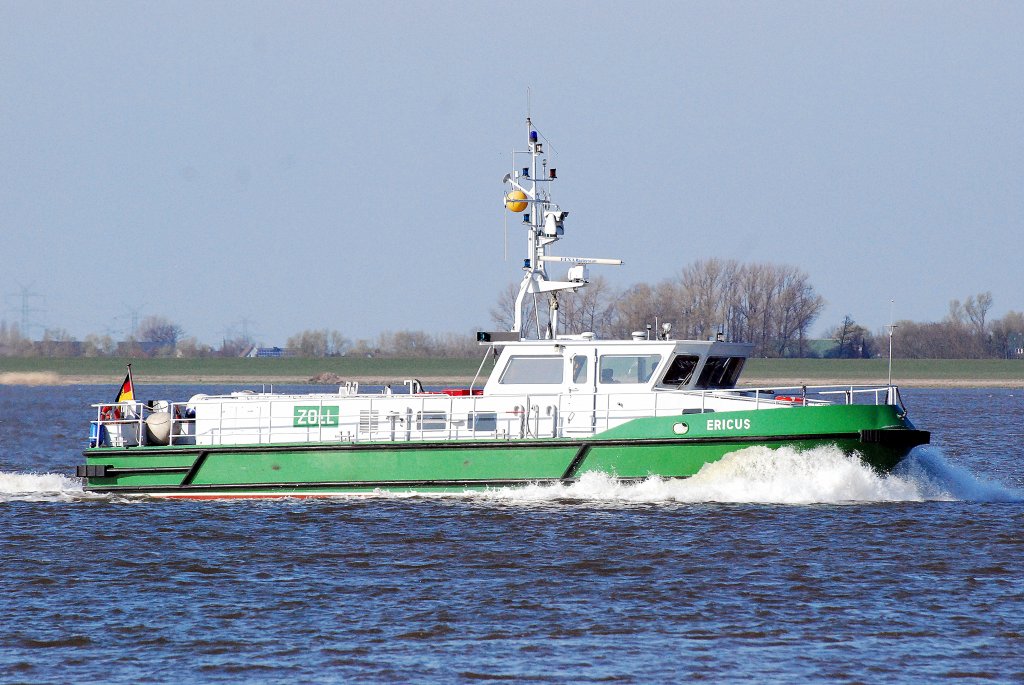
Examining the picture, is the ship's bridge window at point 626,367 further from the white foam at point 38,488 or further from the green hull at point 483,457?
the white foam at point 38,488

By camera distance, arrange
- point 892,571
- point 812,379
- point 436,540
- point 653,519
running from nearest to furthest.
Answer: point 892,571, point 436,540, point 653,519, point 812,379

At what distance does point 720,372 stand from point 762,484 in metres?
2.15

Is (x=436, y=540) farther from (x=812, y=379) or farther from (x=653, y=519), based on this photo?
(x=812, y=379)

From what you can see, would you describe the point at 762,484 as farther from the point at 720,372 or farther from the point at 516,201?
the point at 516,201

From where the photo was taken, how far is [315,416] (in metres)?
19.5

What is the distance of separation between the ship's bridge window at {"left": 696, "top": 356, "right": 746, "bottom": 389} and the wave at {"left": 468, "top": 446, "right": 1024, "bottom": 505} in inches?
67.4

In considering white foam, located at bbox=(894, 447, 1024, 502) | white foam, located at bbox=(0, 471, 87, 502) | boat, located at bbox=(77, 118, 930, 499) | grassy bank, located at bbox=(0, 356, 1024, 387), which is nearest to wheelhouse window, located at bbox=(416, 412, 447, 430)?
boat, located at bbox=(77, 118, 930, 499)

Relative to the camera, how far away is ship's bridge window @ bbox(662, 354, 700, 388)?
1891 centimetres

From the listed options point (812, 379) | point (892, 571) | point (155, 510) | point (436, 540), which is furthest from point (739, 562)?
point (812, 379)

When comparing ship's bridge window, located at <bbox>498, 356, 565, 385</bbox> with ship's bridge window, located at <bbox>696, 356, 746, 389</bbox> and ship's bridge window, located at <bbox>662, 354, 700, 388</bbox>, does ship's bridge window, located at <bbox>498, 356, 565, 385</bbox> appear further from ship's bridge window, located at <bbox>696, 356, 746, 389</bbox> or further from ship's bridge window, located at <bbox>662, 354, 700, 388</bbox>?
ship's bridge window, located at <bbox>696, 356, 746, 389</bbox>

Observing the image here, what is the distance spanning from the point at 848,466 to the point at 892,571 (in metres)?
4.01

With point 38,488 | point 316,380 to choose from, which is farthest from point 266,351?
point 38,488

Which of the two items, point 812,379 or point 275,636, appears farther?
point 812,379

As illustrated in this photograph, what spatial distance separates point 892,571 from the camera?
551 inches
